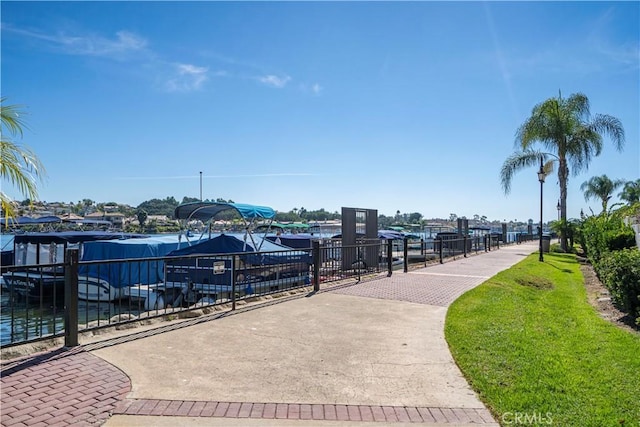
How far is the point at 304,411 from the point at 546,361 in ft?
9.78

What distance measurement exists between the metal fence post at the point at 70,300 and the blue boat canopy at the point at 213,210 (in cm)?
876

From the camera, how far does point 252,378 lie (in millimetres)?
4516

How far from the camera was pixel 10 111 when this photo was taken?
16.1 feet

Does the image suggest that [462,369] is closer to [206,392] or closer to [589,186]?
[206,392]

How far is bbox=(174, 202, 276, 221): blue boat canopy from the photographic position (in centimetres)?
1438

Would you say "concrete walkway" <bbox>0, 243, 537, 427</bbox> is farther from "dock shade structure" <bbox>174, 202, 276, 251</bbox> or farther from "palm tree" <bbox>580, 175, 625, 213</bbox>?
"palm tree" <bbox>580, 175, 625, 213</bbox>

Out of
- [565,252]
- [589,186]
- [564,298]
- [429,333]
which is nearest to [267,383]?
[429,333]

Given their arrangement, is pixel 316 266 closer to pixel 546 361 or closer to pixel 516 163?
pixel 546 361

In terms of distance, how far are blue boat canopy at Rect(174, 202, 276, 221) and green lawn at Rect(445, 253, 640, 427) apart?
7687 mm

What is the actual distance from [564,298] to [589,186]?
62484 millimetres

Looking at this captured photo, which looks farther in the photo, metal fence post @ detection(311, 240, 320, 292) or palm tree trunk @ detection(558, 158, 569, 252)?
palm tree trunk @ detection(558, 158, 569, 252)

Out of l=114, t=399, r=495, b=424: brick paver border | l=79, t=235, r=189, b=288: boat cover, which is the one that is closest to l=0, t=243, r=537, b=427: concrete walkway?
l=114, t=399, r=495, b=424: brick paver border

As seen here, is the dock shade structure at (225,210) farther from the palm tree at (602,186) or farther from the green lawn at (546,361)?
the palm tree at (602,186)

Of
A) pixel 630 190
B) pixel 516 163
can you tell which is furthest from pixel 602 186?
pixel 516 163
